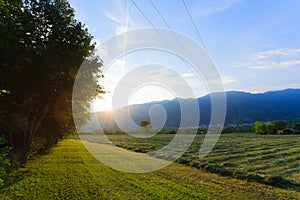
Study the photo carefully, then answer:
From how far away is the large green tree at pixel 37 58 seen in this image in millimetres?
11797

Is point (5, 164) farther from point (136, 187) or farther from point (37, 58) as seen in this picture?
point (37, 58)

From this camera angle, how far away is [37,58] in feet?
41.2

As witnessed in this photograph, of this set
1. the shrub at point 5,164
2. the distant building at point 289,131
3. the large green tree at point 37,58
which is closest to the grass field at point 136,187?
the shrub at point 5,164

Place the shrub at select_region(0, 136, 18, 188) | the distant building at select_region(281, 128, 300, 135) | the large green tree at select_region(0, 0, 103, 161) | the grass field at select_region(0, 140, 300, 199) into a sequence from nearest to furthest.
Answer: the shrub at select_region(0, 136, 18, 188) → the grass field at select_region(0, 140, 300, 199) → the large green tree at select_region(0, 0, 103, 161) → the distant building at select_region(281, 128, 300, 135)

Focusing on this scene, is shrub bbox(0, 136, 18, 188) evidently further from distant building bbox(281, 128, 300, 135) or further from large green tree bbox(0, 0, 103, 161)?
distant building bbox(281, 128, 300, 135)

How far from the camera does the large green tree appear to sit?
11797 mm

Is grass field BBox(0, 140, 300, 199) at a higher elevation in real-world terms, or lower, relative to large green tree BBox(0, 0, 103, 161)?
lower

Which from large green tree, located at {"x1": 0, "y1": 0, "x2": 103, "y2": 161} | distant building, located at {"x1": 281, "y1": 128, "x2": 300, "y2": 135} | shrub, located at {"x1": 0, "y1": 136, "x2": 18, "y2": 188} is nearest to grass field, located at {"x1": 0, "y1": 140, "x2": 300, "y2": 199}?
shrub, located at {"x1": 0, "y1": 136, "x2": 18, "y2": 188}

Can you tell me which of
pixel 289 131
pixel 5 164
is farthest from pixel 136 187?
pixel 289 131

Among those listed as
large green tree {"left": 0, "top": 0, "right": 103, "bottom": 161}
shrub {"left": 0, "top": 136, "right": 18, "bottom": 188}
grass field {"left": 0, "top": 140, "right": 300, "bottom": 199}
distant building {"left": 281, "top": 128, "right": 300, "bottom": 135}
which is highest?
large green tree {"left": 0, "top": 0, "right": 103, "bottom": 161}

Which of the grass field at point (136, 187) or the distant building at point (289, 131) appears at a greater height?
the grass field at point (136, 187)

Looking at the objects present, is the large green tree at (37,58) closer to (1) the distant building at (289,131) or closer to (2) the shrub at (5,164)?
(2) the shrub at (5,164)

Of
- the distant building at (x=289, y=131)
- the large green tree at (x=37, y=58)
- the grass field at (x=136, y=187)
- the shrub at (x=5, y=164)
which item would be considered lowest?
the distant building at (x=289, y=131)

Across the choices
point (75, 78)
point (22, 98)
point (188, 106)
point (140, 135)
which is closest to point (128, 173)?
point (75, 78)
